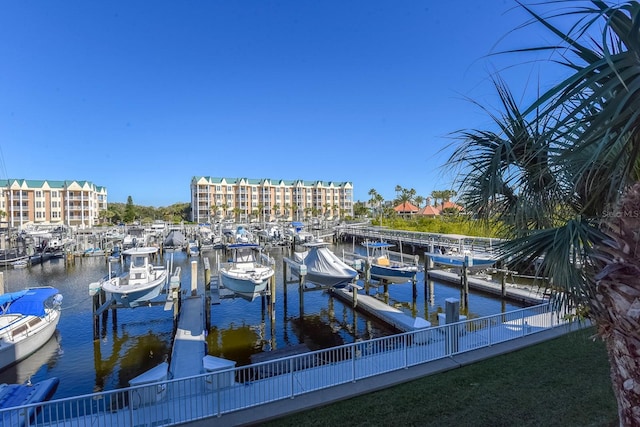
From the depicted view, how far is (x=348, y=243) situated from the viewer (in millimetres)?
59375

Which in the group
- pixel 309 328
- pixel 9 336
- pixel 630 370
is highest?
pixel 630 370

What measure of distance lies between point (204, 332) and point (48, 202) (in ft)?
296

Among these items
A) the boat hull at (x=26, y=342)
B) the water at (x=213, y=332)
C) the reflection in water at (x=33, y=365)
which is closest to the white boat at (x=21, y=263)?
the water at (x=213, y=332)

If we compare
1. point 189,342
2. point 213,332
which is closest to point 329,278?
point 213,332

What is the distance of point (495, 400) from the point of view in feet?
23.0

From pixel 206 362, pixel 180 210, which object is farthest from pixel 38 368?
pixel 180 210

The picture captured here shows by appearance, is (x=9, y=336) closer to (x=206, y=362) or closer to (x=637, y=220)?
(x=206, y=362)

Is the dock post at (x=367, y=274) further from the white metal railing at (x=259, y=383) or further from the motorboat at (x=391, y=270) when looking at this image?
the white metal railing at (x=259, y=383)

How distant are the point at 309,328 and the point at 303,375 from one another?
344 inches

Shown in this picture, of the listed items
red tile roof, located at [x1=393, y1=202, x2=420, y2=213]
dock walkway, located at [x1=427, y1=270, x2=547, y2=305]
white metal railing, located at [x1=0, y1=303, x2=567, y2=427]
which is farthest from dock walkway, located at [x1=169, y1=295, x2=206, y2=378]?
red tile roof, located at [x1=393, y1=202, x2=420, y2=213]

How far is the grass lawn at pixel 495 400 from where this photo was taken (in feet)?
20.8

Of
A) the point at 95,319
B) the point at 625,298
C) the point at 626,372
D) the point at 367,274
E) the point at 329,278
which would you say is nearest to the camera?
the point at 625,298

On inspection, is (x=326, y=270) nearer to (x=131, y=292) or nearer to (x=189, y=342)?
(x=189, y=342)

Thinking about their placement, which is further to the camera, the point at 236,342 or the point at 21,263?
the point at 21,263
